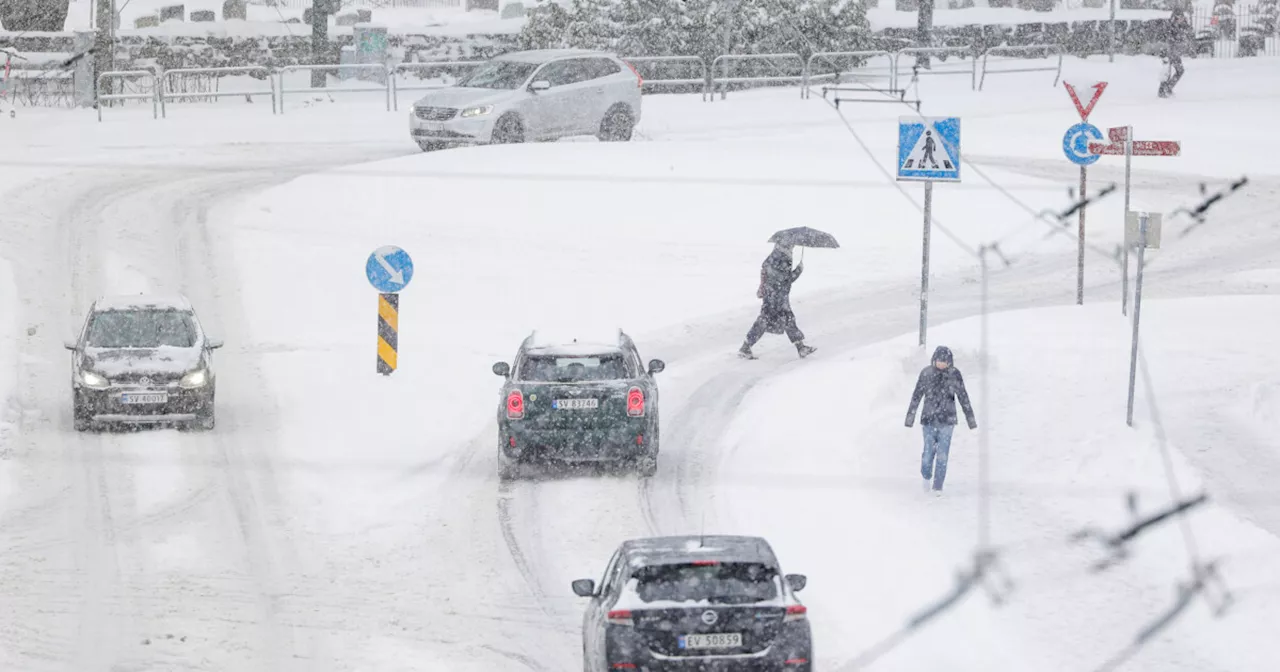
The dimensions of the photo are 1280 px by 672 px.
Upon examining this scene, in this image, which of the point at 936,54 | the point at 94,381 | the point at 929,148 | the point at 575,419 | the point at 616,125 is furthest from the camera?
the point at 936,54

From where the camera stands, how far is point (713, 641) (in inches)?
391

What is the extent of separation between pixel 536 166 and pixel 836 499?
55.8 feet

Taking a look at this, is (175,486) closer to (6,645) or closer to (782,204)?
(6,645)

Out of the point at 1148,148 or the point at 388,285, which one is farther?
the point at 388,285

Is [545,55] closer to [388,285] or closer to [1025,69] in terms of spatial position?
[388,285]

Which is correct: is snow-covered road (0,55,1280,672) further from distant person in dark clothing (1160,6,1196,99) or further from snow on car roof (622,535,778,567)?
distant person in dark clothing (1160,6,1196,99)

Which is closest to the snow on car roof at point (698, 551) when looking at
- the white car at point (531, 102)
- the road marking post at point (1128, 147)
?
the road marking post at point (1128, 147)

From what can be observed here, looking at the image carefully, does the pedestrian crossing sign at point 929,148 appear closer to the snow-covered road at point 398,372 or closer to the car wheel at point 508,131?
the snow-covered road at point 398,372

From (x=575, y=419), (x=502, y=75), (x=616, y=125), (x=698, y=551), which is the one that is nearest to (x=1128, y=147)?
(x=575, y=419)

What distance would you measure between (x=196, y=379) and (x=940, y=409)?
7.95 metres

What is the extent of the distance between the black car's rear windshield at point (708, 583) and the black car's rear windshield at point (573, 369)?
6.69m

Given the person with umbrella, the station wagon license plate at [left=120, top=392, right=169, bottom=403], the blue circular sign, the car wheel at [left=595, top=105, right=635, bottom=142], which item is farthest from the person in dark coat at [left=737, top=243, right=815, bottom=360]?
the car wheel at [left=595, top=105, right=635, bottom=142]

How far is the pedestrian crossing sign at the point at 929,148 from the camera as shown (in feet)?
60.7

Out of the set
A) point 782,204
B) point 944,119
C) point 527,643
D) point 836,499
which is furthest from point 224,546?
point 782,204
